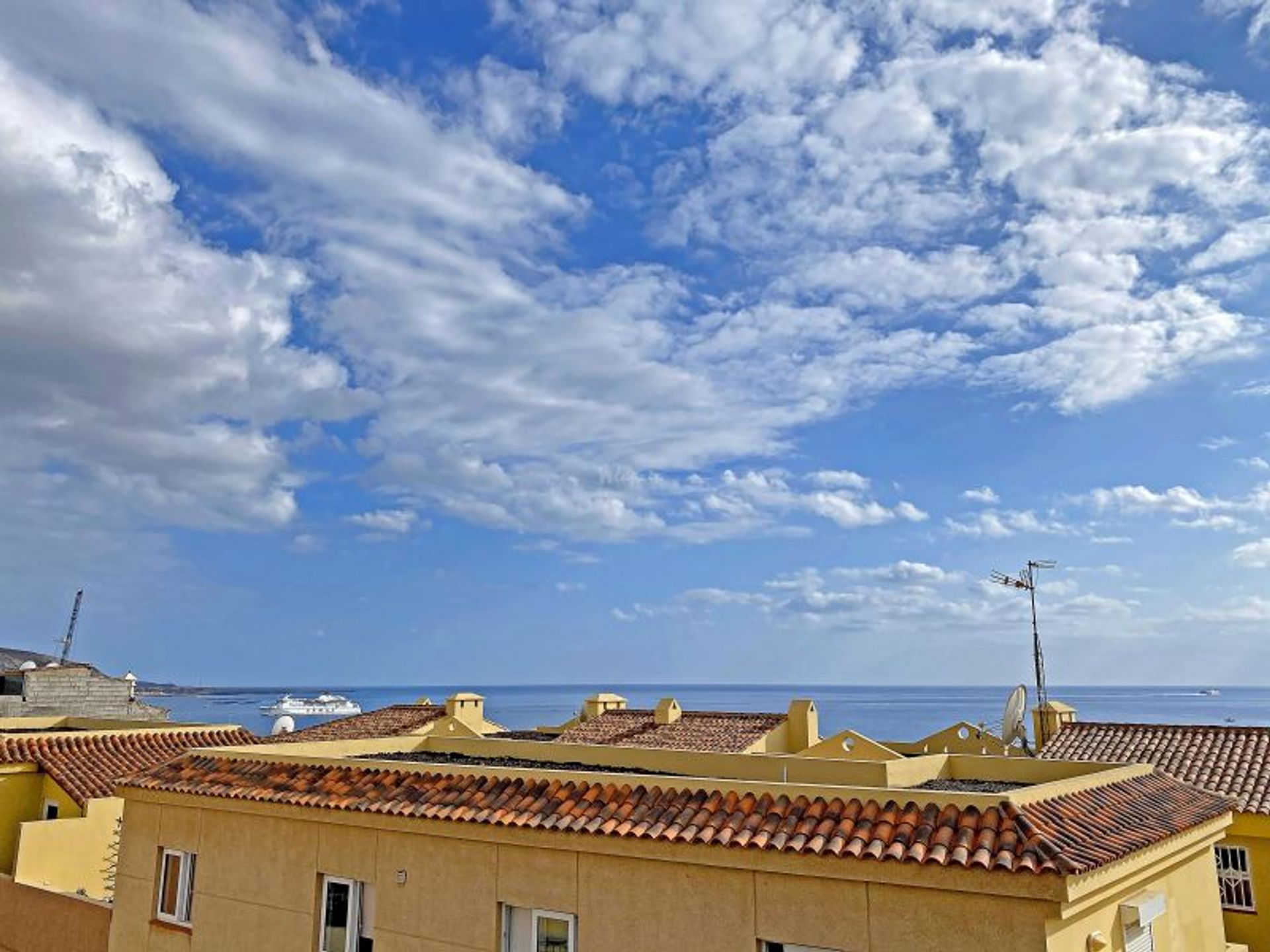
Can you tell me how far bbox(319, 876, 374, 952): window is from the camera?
1338 cm

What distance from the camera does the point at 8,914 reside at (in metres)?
19.6

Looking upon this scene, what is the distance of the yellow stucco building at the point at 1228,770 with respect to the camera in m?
20.9

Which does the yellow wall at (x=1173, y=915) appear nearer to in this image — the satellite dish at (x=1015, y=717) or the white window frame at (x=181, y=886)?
the white window frame at (x=181, y=886)

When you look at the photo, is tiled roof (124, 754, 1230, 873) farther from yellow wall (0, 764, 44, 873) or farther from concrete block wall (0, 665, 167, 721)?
concrete block wall (0, 665, 167, 721)

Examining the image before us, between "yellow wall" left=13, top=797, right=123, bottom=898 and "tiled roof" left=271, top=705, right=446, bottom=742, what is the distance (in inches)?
382

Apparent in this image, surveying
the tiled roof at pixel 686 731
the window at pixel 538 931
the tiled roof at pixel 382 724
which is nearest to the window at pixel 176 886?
the window at pixel 538 931

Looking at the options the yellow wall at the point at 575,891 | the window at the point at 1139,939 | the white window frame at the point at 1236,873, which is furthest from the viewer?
the white window frame at the point at 1236,873

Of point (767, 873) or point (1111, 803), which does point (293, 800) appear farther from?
point (1111, 803)

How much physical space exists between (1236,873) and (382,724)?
97.8 ft

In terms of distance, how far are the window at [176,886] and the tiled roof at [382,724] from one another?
16081mm

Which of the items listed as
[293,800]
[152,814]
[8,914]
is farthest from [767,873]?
[8,914]

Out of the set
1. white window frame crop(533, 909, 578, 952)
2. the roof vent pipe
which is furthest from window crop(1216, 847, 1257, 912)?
the roof vent pipe

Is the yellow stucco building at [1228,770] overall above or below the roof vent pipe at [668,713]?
below

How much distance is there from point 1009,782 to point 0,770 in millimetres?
22656
